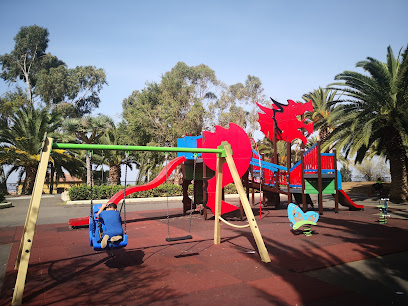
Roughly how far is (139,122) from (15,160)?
11.6 m

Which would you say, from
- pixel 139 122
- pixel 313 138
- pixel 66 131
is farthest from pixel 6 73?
pixel 313 138

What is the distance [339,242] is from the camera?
8.72 meters

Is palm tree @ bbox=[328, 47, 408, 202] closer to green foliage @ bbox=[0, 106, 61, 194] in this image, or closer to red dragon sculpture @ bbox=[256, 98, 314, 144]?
red dragon sculpture @ bbox=[256, 98, 314, 144]

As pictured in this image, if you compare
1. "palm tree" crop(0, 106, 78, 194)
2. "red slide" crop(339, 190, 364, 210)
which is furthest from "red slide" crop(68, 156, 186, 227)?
"palm tree" crop(0, 106, 78, 194)

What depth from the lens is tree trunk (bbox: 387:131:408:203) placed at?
67.7ft

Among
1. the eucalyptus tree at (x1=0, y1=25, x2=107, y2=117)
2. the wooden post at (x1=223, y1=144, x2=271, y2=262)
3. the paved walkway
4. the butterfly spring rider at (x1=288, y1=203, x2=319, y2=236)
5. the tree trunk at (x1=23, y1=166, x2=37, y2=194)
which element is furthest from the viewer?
the eucalyptus tree at (x1=0, y1=25, x2=107, y2=117)

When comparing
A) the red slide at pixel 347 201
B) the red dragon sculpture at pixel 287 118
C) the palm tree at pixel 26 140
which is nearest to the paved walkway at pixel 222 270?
the red slide at pixel 347 201

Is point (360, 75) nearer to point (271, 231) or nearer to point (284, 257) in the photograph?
point (271, 231)

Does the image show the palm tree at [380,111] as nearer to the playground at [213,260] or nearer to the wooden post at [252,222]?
the playground at [213,260]

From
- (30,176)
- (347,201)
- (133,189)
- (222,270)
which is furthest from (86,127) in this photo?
(222,270)

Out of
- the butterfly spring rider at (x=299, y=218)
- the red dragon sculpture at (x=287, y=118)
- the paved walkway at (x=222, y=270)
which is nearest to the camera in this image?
the paved walkway at (x=222, y=270)

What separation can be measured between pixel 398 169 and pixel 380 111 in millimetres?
4380

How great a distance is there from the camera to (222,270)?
6.23 m

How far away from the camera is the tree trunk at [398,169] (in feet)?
67.7
